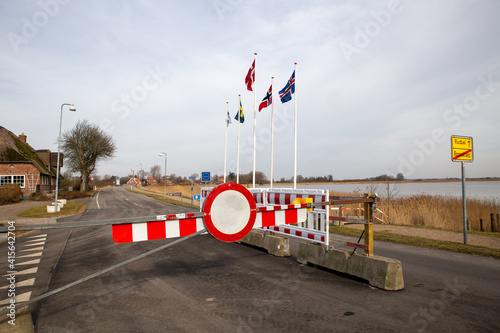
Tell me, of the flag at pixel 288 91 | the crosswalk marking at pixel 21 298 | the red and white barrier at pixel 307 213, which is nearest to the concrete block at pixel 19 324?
the crosswalk marking at pixel 21 298

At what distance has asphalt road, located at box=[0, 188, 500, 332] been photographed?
159 inches

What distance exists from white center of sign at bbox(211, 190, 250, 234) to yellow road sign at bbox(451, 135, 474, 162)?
371 inches

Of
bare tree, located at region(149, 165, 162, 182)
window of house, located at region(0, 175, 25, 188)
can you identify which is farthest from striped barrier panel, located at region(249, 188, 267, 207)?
bare tree, located at region(149, 165, 162, 182)

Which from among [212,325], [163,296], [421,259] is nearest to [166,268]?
[163,296]

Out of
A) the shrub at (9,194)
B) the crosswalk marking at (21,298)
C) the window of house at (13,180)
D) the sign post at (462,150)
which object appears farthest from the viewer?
the window of house at (13,180)

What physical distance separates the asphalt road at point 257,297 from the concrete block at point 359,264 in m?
0.16

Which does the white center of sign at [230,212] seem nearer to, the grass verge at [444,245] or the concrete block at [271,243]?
the concrete block at [271,243]

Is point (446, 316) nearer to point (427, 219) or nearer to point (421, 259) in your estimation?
point (421, 259)

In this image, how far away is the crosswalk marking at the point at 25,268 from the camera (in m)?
5.25

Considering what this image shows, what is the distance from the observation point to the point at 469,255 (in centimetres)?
832

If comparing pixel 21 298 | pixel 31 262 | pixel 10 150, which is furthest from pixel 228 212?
pixel 10 150

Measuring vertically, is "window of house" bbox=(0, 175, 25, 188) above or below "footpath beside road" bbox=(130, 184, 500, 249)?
above

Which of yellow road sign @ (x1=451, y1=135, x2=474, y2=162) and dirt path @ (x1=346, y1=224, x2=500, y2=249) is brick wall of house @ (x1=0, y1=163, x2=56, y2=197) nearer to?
dirt path @ (x1=346, y1=224, x2=500, y2=249)

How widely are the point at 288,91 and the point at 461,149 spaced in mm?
6645
